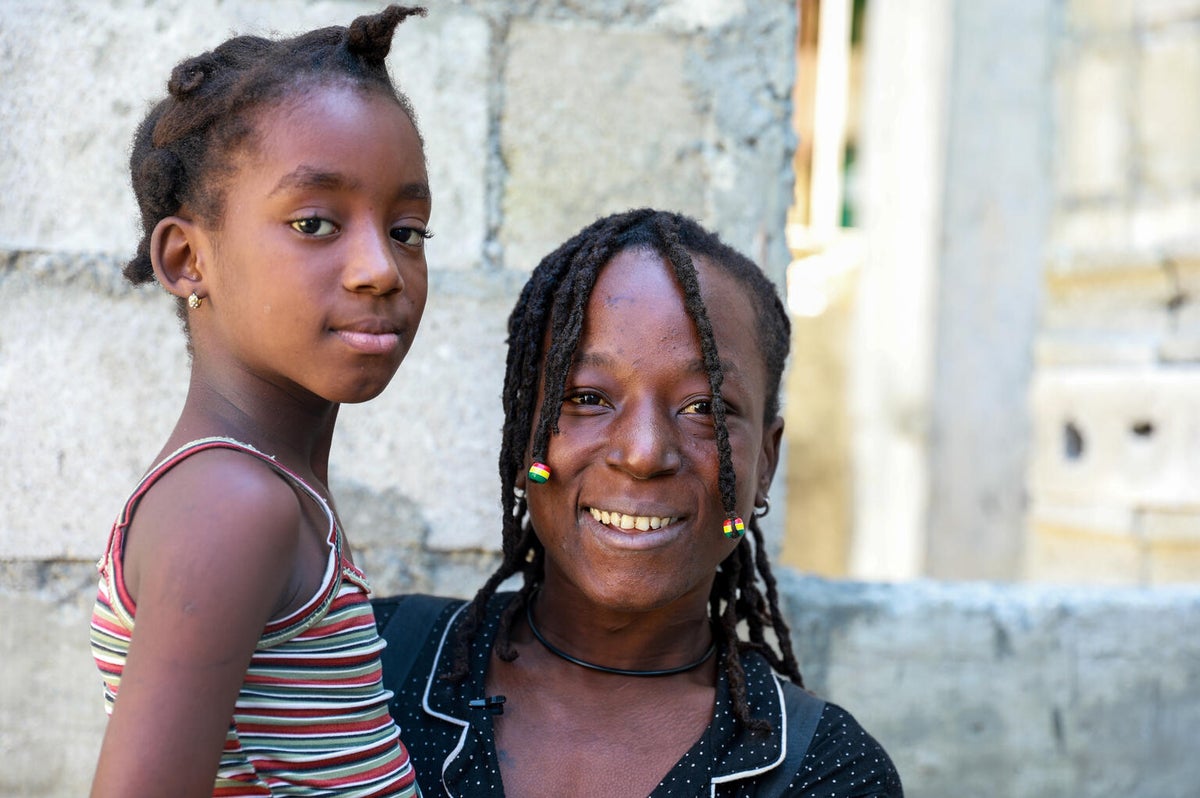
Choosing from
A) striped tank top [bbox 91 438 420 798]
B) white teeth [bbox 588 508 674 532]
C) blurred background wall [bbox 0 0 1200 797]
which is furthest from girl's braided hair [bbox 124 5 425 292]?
blurred background wall [bbox 0 0 1200 797]

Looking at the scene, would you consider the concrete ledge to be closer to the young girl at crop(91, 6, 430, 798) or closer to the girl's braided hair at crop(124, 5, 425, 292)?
the young girl at crop(91, 6, 430, 798)

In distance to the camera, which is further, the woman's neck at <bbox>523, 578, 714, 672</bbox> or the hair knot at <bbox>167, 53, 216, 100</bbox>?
the woman's neck at <bbox>523, 578, 714, 672</bbox>

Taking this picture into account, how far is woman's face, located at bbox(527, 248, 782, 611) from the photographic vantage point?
5.30ft

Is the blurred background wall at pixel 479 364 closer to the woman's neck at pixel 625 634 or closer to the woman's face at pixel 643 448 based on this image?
the woman's neck at pixel 625 634

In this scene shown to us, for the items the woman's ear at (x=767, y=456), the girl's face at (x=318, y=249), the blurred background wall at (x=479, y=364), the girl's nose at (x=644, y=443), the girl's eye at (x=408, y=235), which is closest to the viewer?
the girl's face at (x=318, y=249)

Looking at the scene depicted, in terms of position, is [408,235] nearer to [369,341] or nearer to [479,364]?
[369,341]

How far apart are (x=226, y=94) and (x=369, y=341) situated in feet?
1.12

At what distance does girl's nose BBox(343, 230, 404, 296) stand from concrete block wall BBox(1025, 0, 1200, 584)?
11.8 feet

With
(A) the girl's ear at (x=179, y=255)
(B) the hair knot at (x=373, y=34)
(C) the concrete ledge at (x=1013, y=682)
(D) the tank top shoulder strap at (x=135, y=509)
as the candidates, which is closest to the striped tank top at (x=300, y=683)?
(D) the tank top shoulder strap at (x=135, y=509)

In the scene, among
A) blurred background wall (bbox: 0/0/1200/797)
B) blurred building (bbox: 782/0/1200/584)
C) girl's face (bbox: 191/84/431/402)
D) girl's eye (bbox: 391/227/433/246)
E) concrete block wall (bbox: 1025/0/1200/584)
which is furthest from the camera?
blurred building (bbox: 782/0/1200/584)

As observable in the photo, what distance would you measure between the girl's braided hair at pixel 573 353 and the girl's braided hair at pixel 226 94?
1.37 feet

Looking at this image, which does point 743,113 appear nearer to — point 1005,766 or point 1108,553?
point 1005,766

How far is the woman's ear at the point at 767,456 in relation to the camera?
187 cm

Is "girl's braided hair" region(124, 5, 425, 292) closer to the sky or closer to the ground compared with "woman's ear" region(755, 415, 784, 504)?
closer to the sky
